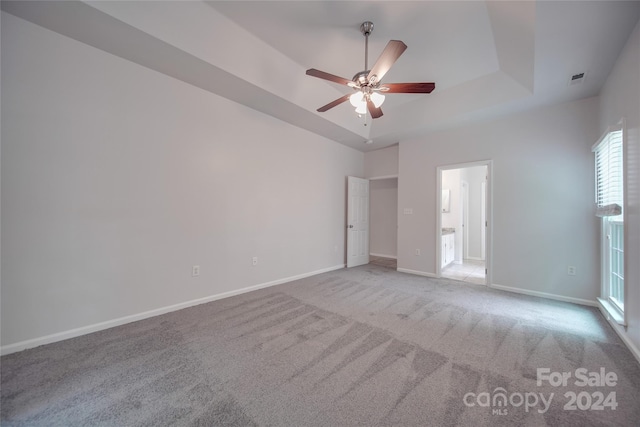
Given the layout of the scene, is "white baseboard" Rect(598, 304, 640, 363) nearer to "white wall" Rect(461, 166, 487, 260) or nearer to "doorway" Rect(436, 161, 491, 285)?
"doorway" Rect(436, 161, 491, 285)

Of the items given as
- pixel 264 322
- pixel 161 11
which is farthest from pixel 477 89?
pixel 264 322

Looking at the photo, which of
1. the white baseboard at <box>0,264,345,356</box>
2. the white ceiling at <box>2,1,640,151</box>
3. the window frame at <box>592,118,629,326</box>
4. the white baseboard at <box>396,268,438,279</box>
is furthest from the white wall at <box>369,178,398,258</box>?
the white baseboard at <box>0,264,345,356</box>

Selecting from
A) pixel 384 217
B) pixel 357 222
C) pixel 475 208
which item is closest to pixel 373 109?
pixel 357 222

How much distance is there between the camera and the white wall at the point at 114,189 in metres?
2.06

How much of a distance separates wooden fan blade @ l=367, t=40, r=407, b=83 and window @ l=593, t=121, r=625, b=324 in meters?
2.31

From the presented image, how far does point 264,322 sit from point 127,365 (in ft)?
3.83

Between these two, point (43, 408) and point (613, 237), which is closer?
point (43, 408)

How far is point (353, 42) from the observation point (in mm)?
2822

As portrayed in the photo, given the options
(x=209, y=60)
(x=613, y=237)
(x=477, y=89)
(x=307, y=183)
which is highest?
(x=477, y=89)

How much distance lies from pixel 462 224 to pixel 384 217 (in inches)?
77.3

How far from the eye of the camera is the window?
2.43 metres

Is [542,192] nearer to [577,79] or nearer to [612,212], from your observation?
[612,212]

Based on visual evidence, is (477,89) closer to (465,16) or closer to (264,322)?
(465,16)

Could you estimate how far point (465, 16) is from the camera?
2422 mm
